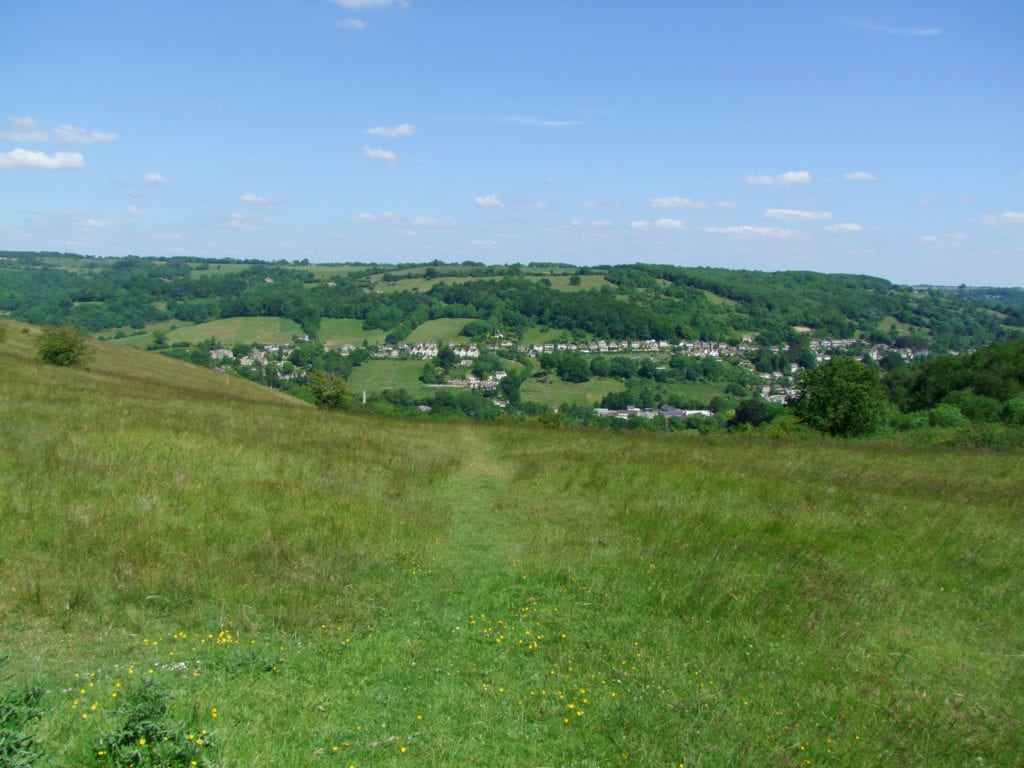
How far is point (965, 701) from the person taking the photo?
6625mm

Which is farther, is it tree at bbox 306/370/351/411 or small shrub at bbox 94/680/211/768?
tree at bbox 306/370/351/411

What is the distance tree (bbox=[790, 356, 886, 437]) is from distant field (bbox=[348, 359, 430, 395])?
1996 inches

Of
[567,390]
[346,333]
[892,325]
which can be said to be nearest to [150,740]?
[567,390]

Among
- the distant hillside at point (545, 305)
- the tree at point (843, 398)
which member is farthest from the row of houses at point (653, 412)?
the distant hillside at point (545, 305)

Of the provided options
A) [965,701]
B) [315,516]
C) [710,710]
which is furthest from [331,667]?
[965,701]

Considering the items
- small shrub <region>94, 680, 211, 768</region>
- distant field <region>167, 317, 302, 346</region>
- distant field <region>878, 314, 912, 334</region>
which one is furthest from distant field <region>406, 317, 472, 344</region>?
small shrub <region>94, 680, 211, 768</region>

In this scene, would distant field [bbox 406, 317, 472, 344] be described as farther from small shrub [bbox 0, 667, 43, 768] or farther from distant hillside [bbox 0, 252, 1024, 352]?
small shrub [bbox 0, 667, 43, 768]

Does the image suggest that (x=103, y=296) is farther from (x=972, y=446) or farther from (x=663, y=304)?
(x=972, y=446)

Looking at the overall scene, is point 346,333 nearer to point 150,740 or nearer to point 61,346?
point 61,346

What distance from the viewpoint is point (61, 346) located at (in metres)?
31.8

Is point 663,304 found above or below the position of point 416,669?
above

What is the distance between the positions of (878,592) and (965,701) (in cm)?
278

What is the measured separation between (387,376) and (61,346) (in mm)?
54006

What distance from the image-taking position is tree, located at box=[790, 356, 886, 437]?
30.0 meters
